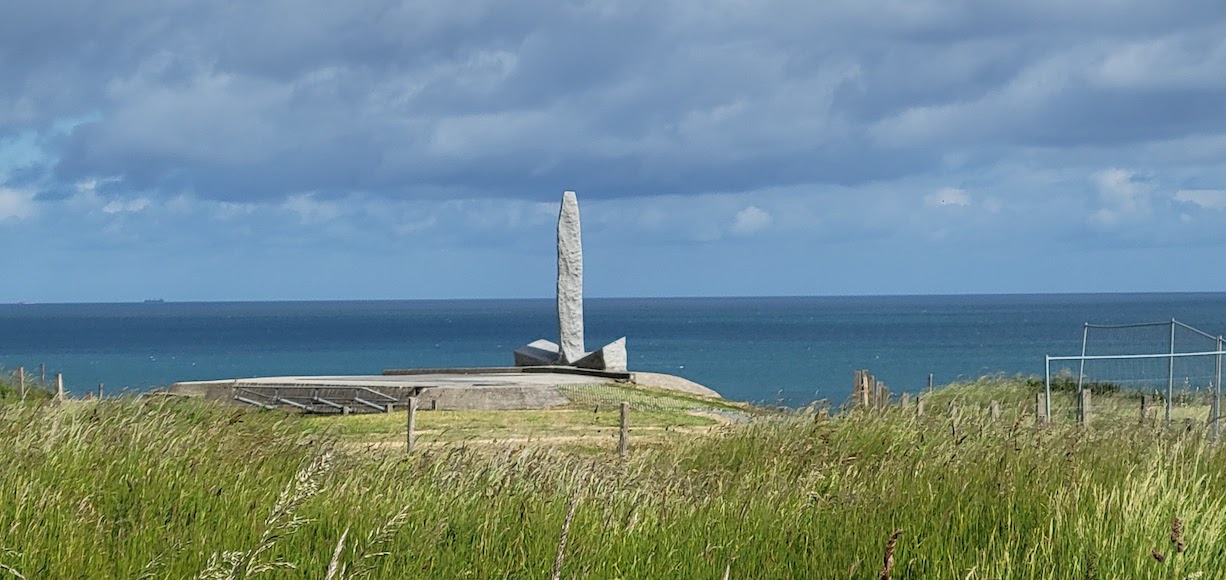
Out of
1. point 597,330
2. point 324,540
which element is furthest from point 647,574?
point 597,330

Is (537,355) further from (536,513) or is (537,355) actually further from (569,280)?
(536,513)

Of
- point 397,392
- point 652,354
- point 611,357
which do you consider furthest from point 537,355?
point 652,354

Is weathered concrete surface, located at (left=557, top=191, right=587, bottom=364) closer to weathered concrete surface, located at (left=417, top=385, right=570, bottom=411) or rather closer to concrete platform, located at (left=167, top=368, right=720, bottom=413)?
concrete platform, located at (left=167, top=368, right=720, bottom=413)

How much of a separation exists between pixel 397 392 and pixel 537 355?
9.87 meters

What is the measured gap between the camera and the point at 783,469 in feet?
37.6

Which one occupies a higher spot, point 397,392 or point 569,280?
point 569,280

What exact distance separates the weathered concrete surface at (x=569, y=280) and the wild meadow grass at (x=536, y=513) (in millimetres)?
24099

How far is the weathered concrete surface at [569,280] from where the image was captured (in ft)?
112

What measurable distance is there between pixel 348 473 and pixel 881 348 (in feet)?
344

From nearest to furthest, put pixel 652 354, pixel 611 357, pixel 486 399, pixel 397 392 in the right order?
pixel 486 399
pixel 397 392
pixel 611 357
pixel 652 354

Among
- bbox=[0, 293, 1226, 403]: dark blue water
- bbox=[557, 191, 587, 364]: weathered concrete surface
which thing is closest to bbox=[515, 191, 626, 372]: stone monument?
bbox=[557, 191, 587, 364]: weathered concrete surface

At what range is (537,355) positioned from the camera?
35438 millimetres

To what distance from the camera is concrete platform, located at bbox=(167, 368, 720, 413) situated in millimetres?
25016

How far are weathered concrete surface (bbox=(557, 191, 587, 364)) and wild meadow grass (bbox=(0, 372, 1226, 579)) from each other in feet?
79.1
